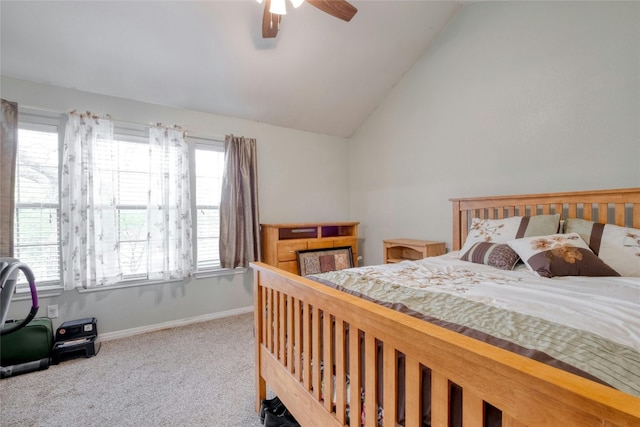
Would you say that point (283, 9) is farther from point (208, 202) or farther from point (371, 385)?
point (208, 202)

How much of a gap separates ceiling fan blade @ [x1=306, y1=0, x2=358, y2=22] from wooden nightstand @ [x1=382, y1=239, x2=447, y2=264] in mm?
2154

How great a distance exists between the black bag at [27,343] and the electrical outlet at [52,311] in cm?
18

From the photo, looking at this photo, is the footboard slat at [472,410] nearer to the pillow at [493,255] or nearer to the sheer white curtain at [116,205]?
the pillow at [493,255]

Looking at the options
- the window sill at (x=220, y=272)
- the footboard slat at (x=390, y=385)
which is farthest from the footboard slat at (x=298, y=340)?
the window sill at (x=220, y=272)

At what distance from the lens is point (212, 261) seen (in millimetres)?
3207

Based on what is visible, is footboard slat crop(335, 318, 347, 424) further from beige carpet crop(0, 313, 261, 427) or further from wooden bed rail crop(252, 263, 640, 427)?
beige carpet crop(0, 313, 261, 427)

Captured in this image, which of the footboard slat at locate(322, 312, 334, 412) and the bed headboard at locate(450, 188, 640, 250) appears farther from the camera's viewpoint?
the bed headboard at locate(450, 188, 640, 250)

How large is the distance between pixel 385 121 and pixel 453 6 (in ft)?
4.40

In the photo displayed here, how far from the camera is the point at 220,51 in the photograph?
257 centimetres

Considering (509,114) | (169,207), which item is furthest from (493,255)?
(169,207)

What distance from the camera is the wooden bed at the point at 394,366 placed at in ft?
1.39

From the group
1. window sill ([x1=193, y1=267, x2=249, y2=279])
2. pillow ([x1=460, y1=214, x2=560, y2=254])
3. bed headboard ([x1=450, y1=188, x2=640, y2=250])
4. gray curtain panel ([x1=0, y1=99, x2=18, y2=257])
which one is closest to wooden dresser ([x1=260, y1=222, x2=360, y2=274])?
window sill ([x1=193, y1=267, x2=249, y2=279])

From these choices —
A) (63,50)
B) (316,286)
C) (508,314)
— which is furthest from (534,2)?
(63,50)

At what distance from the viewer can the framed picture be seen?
3250 millimetres
